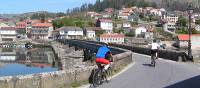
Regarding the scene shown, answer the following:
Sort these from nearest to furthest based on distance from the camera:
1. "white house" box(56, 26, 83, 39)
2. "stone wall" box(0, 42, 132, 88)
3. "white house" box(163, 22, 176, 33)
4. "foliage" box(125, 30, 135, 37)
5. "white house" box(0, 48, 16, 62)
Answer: "stone wall" box(0, 42, 132, 88) → "white house" box(0, 48, 16, 62) → "foliage" box(125, 30, 135, 37) → "white house" box(56, 26, 83, 39) → "white house" box(163, 22, 176, 33)

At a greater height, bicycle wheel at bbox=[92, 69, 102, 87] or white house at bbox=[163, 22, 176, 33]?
bicycle wheel at bbox=[92, 69, 102, 87]

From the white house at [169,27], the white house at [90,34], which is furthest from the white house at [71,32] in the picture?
the white house at [169,27]

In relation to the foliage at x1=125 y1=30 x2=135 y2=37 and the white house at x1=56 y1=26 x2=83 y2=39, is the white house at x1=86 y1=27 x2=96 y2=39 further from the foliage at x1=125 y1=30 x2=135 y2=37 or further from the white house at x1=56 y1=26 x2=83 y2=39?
the foliage at x1=125 y1=30 x2=135 y2=37

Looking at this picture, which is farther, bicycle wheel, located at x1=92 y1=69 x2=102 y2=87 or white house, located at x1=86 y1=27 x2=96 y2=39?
white house, located at x1=86 y1=27 x2=96 y2=39

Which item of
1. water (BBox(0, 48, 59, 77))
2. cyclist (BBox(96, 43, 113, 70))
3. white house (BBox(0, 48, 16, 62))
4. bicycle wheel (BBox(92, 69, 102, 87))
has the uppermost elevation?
cyclist (BBox(96, 43, 113, 70))

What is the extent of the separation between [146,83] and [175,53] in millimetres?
16489

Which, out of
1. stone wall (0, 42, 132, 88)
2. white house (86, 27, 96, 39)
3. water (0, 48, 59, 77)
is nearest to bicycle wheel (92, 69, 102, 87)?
stone wall (0, 42, 132, 88)

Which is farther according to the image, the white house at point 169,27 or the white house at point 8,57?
the white house at point 169,27

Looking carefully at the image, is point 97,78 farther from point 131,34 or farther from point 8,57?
point 131,34

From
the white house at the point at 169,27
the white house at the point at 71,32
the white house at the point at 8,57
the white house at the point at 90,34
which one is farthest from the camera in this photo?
the white house at the point at 169,27

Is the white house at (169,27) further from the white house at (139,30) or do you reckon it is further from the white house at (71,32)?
the white house at (71,32)

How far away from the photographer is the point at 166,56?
113 feet

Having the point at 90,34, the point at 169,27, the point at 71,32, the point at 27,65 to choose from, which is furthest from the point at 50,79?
the point at 169,27

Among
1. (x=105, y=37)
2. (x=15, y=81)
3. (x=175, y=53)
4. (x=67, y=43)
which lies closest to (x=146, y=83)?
(x=15, y=81)
